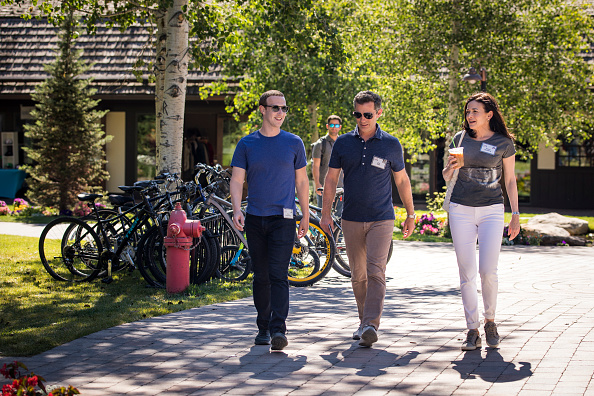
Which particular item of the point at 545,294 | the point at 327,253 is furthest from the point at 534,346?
the point at 327,253

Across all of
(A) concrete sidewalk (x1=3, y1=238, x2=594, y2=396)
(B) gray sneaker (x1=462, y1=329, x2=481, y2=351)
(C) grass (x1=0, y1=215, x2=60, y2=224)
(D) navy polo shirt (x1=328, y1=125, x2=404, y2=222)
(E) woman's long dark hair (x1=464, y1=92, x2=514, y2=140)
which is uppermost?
(E) woman's long dark hair (x1=464, y1=92, x2=514, y2=140)

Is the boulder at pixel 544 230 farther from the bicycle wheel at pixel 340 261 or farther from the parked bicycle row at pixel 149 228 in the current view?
the parked bicycle row at pixel 149 228

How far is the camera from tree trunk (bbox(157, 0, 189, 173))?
1101cm

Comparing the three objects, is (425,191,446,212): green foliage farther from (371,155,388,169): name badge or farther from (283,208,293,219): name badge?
(283,208,293,219): name badge

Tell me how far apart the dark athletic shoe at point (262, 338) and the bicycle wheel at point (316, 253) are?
3.21m

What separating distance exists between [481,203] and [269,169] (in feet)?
5.30

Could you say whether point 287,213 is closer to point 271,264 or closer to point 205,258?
point 271,264

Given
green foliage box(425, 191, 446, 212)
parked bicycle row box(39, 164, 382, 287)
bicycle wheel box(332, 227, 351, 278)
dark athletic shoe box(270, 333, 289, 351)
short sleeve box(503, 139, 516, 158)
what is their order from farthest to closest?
green foliage box(425, 191, 446, 212), bicycle wheel box(332, 227, 351, 278), parked bicycle row box(39, 164, 382, 287), short sleeve box(503, 139, 516, 158), dark athletic shoe box(270, 333, 289, 351)

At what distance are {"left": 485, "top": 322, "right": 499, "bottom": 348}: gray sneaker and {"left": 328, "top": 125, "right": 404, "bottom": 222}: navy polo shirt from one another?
3.63ft

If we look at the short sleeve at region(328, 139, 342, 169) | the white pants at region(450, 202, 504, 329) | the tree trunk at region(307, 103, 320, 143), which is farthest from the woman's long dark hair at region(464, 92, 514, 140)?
the tree trunk at region(307, 103, 320, 143)

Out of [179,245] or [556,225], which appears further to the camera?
[556,225]

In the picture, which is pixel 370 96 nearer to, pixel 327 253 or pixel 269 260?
pixel 269 260

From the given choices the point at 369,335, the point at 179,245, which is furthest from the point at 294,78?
the point at 369,335

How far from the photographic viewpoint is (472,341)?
6.19m
